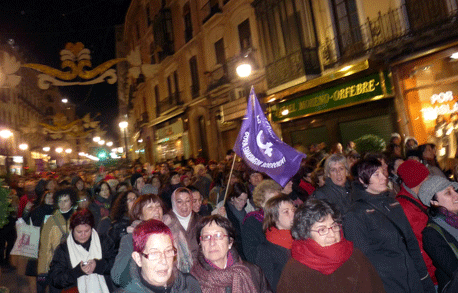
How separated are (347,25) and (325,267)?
11889 millimetres

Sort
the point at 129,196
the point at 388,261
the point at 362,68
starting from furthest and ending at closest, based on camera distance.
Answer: the point at 362,68
the point at 129,196
the point at 388,261

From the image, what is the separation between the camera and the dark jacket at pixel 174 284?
7.77 feet

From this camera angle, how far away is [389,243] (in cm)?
321

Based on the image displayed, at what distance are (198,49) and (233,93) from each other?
15.8 feet

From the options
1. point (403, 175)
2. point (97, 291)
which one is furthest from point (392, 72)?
point (97, 291)

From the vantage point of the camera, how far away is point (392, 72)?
11539 mm

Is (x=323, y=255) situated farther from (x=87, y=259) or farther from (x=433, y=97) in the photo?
(x=433, y=97)

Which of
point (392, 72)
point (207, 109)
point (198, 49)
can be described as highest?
point (198, 49)

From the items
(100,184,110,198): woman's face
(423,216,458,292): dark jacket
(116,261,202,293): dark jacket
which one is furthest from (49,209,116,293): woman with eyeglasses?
(423,216,458,292): dark jacket

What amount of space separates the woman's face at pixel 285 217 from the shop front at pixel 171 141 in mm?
21039

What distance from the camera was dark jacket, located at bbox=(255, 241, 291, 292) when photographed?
127 inches

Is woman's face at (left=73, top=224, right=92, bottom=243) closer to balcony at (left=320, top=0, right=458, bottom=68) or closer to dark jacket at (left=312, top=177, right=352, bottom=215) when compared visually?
dark jacket at (left=312, top=177, right=352, bottom=215)

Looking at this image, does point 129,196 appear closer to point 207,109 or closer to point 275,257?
point 275,257

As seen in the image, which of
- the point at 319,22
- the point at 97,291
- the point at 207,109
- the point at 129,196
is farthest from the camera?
the point at 207,109
